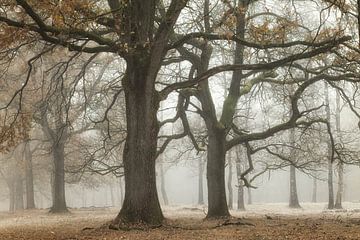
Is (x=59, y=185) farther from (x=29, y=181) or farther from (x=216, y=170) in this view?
(x=216, y=170)

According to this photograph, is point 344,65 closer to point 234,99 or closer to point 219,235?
point 234,99

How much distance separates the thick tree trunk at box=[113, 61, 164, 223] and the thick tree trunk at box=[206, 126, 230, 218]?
4966 mm

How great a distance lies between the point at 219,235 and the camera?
10406 mm

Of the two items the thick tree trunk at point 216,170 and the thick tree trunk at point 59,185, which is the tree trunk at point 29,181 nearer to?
the thick tree trunk at point 59,185

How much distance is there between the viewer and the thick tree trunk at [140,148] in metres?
12.7

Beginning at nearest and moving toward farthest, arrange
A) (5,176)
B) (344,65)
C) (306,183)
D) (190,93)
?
(344,65), (190,93), (5,176), (306,183)

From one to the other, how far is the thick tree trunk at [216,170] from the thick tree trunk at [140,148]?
4.97m

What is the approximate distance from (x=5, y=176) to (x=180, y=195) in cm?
4131

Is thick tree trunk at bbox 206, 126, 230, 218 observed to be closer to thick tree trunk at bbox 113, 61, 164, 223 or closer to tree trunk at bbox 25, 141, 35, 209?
thick tree trunk at bbox 113, 61, 164, 223

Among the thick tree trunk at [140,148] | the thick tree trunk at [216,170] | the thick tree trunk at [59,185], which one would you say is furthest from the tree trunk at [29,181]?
the thick tree trunk at [140,148]

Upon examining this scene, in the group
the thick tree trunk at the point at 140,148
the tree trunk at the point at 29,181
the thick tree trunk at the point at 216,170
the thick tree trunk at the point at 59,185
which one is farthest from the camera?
the tree trunk at the point at 29,181

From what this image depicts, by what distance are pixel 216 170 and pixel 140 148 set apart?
18.8 feet

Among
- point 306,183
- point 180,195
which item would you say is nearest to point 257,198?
point 306,183

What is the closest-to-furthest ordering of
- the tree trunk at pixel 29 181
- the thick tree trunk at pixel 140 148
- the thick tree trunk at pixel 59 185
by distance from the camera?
1. the thick tree trunk at pixel 140 148
2. the thick tree trunk at pixel 59 185
3. the tree trunk at pixel 29 181
